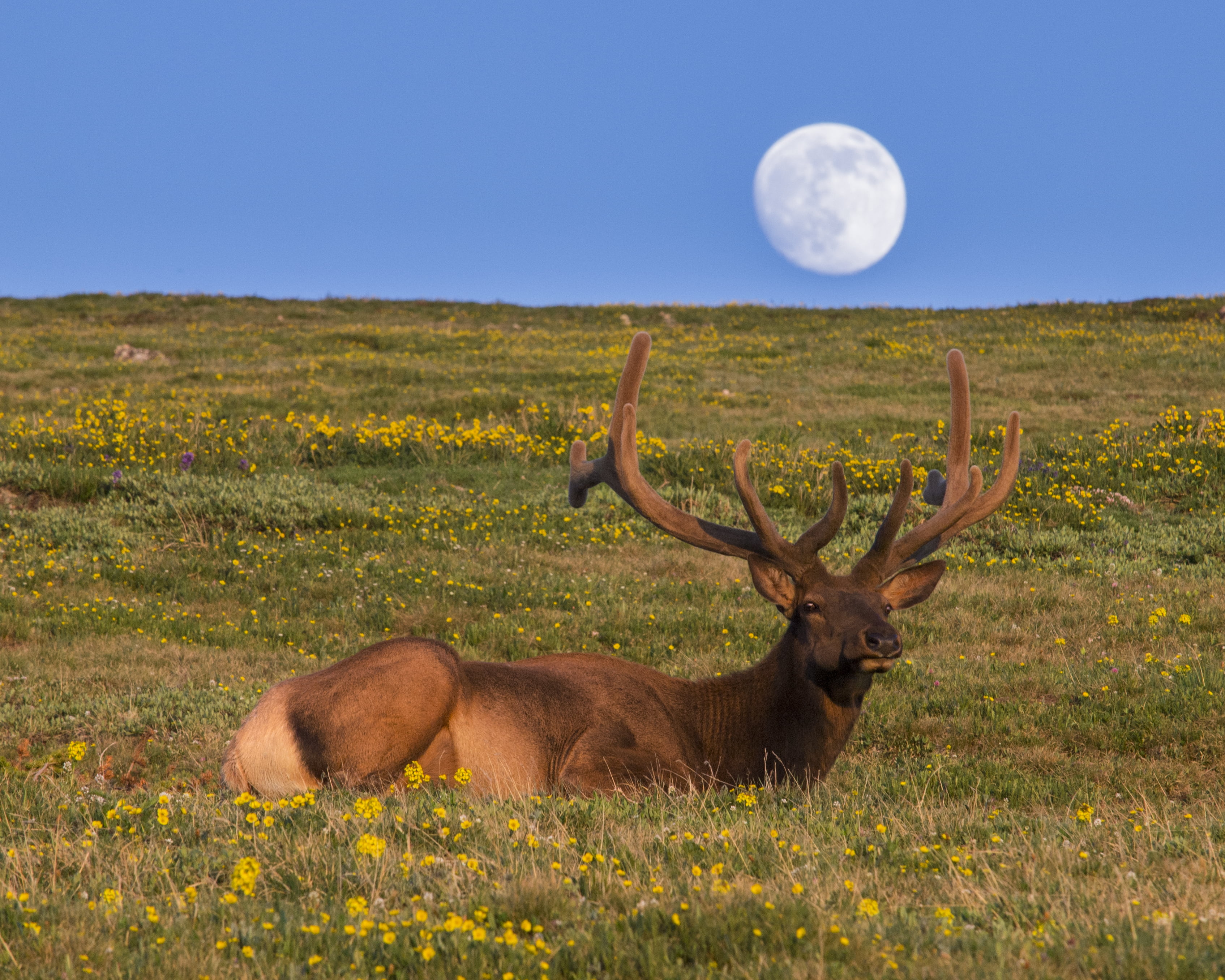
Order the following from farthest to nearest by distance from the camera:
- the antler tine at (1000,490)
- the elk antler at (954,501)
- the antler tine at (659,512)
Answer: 1. the antler tine at (1000,490)
2. the antler tine at (659,512)
3. the elk antler at (954,501)

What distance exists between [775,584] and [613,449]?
1433 millimetres

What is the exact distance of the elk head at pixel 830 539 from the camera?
5.86 m

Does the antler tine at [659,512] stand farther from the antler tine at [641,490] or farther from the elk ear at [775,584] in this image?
the elk ear at [775,584]

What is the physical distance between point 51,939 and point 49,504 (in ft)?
→ 40.3

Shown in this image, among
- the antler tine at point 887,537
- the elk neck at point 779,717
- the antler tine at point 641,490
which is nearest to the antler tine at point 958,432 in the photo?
the antler tine at point 887,537

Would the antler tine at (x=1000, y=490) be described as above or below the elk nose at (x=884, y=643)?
above

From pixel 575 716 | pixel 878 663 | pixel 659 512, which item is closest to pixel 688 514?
pixel 659 512

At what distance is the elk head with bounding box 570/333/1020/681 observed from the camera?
5855 millimetres

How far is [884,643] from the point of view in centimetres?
542

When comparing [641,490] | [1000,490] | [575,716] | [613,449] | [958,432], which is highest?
[958,432]

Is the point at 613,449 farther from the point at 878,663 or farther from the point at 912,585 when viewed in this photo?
the point at 878,663

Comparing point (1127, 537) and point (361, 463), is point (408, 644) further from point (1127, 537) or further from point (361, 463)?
point (361, 463)

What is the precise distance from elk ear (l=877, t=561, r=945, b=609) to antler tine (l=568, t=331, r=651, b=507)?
1.74 meters

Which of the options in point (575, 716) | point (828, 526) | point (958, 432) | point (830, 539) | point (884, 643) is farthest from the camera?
point (958, 432)
